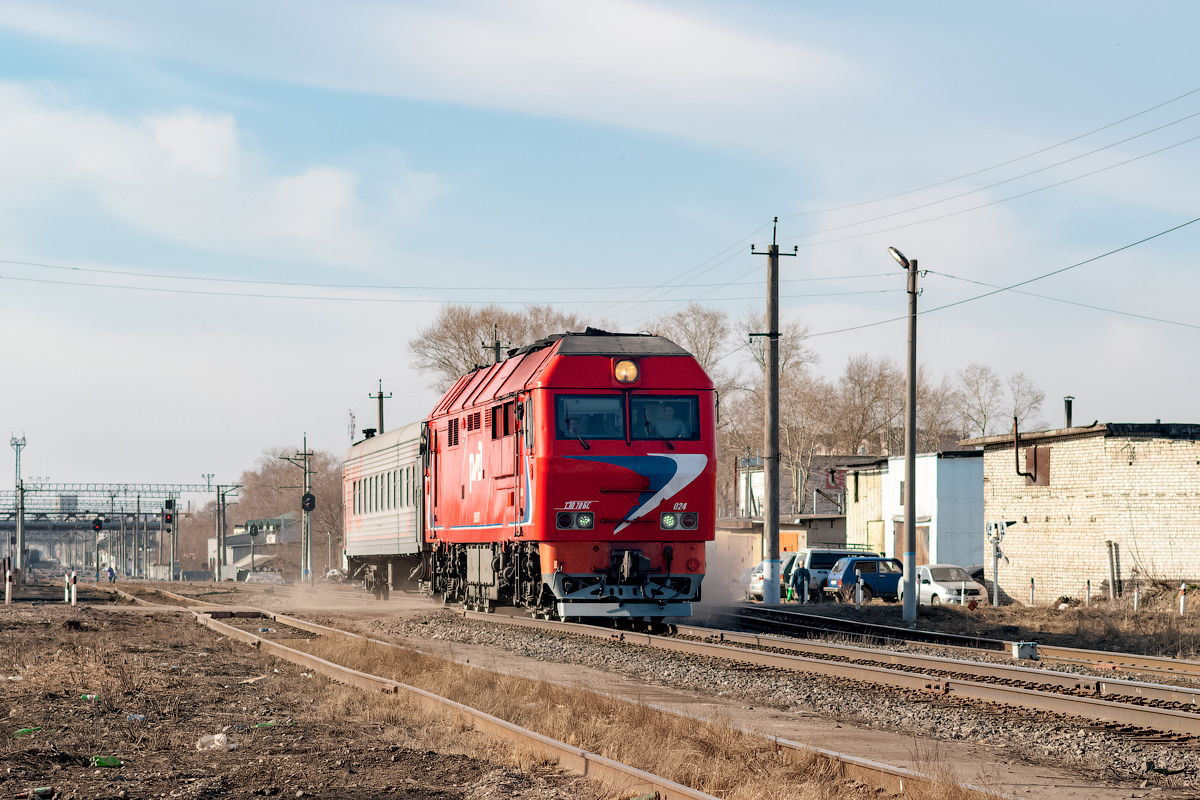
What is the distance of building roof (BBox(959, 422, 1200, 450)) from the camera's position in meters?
30.6

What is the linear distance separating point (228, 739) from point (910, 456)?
18.1 metres

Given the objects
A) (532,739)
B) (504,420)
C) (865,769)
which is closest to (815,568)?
(504,420)

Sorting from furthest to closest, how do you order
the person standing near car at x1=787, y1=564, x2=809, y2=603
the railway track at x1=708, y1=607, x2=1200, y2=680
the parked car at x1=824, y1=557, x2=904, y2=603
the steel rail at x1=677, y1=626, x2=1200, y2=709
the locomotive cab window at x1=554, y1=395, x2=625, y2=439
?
the person standing near car at x1=787, y1=564, x2=809, y2=603 → the parked car at x1=824, y1=557, x2=904, y2=603 → the locomotive cab window at x1=554, y1=395, x2=625, y2=439 → the railway track at x1=708, y1=607, x2=1200, y2=680 → the steel rail at x1=677, y1=626, x2=1200, y2=709

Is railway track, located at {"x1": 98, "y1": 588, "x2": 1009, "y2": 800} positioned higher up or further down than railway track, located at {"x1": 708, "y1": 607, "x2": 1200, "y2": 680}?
higher up

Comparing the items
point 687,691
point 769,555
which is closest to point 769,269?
point 769,555

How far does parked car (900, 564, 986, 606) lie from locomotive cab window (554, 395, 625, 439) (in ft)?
55.4

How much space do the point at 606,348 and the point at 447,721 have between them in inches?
362

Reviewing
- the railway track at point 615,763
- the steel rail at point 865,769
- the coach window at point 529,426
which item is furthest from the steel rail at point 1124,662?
the coach window at point 529,426

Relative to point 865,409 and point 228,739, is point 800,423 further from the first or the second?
point 228,739

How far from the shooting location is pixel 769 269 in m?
31.0

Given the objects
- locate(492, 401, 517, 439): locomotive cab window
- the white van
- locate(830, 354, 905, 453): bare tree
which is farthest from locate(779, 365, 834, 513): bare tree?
locate(492, 401, 517, 439): locomotive cab window

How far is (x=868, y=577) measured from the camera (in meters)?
34.0

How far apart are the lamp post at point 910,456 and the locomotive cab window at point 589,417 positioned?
28.1 ft

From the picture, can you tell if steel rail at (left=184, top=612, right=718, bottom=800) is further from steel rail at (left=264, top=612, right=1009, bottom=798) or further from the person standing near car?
the person standing near car
